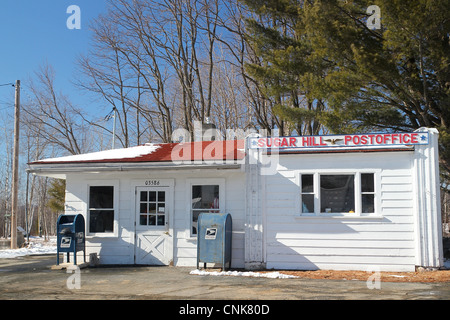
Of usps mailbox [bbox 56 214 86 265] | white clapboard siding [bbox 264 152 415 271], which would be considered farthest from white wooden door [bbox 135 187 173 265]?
white clapboard siding [bbox 264 152 415 271]

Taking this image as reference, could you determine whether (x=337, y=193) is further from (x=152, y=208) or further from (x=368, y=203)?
(x=152, y=208)

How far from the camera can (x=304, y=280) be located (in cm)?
939

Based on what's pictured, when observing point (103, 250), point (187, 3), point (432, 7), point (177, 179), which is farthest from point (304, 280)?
point (187, 3)

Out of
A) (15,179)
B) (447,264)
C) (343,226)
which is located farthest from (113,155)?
(15,179)

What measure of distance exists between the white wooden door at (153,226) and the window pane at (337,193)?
4.20m

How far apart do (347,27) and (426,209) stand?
627 centimetres

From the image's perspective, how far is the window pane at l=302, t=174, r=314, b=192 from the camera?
1109 centimetres

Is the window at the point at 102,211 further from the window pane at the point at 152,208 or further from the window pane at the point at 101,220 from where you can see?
the window pane at the point at 152,208

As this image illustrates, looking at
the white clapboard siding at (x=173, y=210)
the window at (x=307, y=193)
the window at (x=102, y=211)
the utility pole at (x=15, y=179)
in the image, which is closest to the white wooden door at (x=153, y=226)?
the white clapboard siding at (x=173, y=210)

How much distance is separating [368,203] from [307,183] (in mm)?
1596

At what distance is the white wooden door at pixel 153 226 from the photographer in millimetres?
11844

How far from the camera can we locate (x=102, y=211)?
12.3 m

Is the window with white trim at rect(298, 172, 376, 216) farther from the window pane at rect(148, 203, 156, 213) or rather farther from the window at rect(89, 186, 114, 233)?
the window at rect(89, 186, 114, 233)

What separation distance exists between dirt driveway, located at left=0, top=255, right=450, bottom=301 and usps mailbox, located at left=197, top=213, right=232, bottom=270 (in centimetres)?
68
